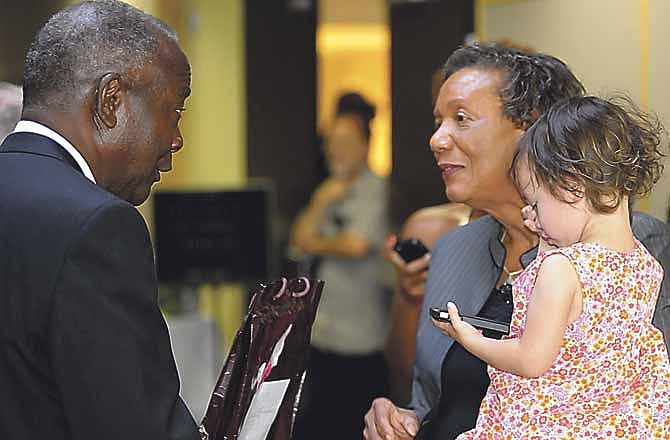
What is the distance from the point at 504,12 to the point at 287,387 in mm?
1921

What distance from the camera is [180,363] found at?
557cm

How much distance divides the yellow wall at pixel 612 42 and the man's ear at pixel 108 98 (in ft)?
5.32

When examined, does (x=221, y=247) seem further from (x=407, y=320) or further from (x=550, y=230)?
(x=550, y=230)

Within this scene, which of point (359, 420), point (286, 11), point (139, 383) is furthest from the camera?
point (286, 11)

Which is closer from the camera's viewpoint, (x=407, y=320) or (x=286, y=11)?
(x=407, y=320)

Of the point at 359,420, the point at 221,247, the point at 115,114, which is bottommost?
the point at 359,420

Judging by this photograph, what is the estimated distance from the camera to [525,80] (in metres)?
2.44

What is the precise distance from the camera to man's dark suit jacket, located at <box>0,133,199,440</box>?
1634 millimetres

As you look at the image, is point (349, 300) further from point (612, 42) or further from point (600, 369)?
point (600, 369)

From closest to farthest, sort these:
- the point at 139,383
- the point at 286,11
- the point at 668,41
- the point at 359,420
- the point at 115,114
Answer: the point at 139,383 < the point at 115,114 < the point at 668,41 < the point at 359,420 < the point at 286,11

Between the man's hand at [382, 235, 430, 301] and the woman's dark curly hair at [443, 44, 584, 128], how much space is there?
836 mm

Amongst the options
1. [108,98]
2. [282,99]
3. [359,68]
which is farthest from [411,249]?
[359,68]

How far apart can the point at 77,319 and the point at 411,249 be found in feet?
5.56

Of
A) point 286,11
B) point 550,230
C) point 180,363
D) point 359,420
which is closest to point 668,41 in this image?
point 550,230
